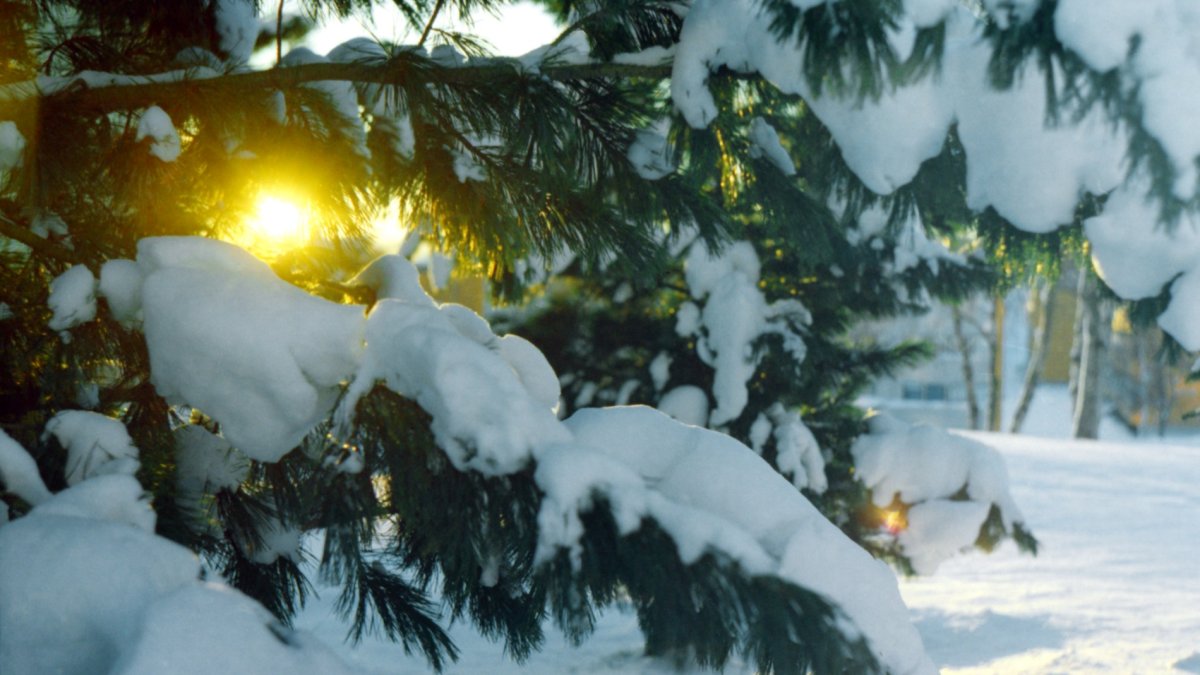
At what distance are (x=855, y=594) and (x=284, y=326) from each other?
965 millimetres

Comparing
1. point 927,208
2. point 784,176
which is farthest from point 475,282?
point 927,208

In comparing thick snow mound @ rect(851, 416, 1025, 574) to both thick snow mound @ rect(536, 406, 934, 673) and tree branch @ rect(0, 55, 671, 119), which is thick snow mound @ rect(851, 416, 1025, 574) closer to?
tree branch @ rect(0, 55, 671, 119)

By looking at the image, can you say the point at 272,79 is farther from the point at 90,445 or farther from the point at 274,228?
the point at 90,445

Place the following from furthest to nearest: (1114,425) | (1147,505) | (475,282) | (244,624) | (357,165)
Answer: (1114,425)
(1147,505)
(475,282)
(357,165)
(244,624)

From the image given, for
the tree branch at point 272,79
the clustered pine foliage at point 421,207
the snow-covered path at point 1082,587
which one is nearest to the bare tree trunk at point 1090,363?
the snow-covered path at point 1082,587

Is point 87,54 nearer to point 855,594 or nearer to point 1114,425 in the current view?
point 855,594

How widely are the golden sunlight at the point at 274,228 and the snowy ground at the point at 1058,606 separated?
1.44m

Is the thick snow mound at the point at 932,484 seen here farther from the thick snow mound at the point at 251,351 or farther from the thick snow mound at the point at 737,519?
the thick snow mound at the point at 251,351

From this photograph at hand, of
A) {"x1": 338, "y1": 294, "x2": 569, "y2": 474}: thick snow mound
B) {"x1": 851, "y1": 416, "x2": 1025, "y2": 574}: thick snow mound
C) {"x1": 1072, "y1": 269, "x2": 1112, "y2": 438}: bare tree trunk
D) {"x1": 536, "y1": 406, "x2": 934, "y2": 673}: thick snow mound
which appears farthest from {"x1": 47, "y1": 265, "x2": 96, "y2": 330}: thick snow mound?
{"x1": 1072, "y1": 269, "x2": 1112, "y2": 438}: bare tree trunk

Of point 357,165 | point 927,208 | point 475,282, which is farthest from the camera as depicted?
point 475,282

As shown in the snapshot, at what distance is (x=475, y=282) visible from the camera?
5711 millimetres

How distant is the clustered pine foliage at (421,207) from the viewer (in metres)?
1.37

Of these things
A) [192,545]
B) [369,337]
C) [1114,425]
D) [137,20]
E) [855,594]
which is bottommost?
[1114,425]

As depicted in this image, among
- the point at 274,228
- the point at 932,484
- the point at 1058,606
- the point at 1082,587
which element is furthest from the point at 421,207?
the point at 1082,587
